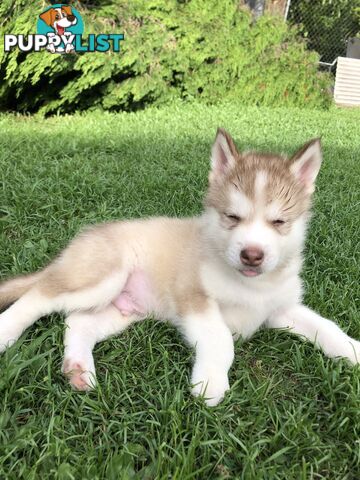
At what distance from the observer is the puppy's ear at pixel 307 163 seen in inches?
96.7

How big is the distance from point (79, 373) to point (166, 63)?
370 inches

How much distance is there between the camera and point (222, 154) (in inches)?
103

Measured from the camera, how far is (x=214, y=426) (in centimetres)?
181

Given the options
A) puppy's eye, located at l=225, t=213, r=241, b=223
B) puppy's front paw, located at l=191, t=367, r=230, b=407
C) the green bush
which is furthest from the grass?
the green bush

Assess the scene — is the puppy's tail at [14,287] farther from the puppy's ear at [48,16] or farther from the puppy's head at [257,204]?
the puppy's ear at [48,16]

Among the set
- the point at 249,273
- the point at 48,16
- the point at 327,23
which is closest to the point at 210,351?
the point at 249,273

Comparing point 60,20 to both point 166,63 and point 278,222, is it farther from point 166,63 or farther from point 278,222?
point 278,222

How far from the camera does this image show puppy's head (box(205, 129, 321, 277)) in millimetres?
2189

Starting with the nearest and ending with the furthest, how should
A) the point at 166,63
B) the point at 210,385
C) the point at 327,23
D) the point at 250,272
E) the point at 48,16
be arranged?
the point at 210,385, the point at 250,272, the point at 48,16, the point at 166,63, the point at 327,23

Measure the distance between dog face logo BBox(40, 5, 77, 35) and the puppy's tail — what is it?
23.5 feet

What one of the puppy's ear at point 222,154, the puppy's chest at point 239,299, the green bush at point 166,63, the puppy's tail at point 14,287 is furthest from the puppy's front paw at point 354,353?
the green bush at point 166,63

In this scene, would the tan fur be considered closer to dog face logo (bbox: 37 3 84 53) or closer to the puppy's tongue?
the puppy's tongue

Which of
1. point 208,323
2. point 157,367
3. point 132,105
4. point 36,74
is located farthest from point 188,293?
point 132,105

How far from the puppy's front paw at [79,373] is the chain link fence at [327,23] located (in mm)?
15500
